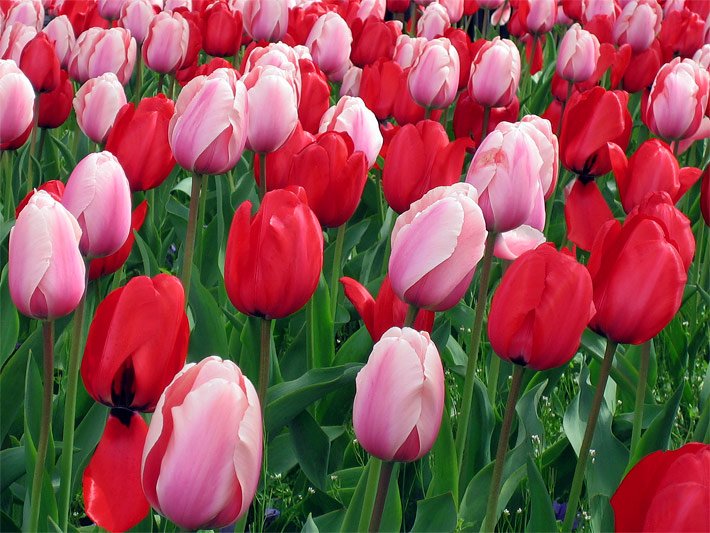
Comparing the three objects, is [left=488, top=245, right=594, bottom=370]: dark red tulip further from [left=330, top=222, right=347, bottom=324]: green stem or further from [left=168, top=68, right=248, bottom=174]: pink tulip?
[left=330, top=222, right=347, bottom=324]: green stem

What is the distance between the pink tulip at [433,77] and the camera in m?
2.70

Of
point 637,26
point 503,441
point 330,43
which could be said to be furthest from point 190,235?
point 637,26

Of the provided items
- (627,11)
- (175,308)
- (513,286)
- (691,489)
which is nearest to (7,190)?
(175,308)

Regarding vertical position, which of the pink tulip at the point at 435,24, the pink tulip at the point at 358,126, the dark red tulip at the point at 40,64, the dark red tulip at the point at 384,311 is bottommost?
the pink tulip at the point at 435,24

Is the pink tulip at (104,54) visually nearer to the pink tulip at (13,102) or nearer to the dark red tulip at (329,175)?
the pink tulip at (13,102)

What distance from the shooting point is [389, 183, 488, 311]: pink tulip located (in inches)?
48.4

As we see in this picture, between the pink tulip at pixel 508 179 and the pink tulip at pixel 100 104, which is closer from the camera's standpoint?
the pink tulip at pixel 508 179

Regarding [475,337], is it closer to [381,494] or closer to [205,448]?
[381,494]

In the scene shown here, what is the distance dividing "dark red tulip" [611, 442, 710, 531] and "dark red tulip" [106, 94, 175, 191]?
3.80ft

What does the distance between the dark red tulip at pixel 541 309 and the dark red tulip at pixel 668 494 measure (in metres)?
0.21

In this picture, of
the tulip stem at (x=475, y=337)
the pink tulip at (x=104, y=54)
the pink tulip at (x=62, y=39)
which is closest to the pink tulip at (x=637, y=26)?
the pink tulip at (x=104, y=54)

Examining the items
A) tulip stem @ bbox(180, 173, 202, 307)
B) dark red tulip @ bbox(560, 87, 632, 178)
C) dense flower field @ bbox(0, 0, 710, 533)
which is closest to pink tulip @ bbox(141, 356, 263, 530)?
dense flower field @ bbox(0, 0, 710, 533)

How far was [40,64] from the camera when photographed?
2.70 metres

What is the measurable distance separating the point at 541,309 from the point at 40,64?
77.6 inches
